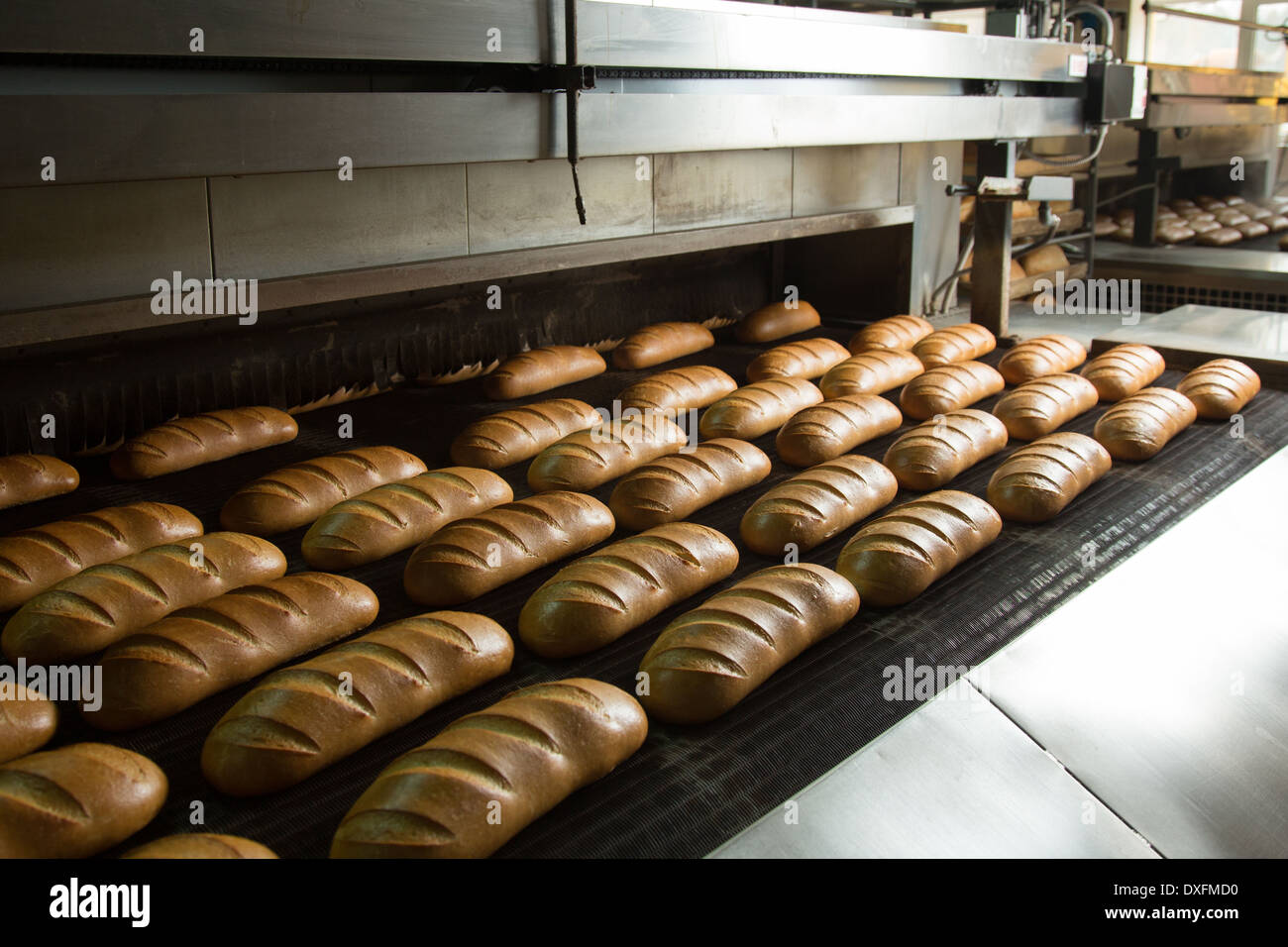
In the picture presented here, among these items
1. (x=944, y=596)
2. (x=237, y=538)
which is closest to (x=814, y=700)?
(x=944, y=596)

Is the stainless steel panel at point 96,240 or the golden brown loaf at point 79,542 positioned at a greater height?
the stainless steel panel at point 96,240

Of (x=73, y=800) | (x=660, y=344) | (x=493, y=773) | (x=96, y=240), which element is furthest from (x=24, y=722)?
(x=660, y=344)

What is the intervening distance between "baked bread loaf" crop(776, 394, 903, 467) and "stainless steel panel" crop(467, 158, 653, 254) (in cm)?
94

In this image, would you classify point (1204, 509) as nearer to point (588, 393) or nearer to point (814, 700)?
point (814, 700)

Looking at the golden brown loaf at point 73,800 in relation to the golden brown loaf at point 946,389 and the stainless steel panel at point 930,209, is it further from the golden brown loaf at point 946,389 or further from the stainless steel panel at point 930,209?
the stainless steel panel at point 930,209

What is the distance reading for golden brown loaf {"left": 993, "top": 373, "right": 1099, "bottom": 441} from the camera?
11.5 ft

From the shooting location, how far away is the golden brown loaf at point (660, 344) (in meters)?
4.09

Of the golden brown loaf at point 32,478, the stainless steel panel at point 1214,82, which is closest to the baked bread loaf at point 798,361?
the golden brown loaf at point 32,478

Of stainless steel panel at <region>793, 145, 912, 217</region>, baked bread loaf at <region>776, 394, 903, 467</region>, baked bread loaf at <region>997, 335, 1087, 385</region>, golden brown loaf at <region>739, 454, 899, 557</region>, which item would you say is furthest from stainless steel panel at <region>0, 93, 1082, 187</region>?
baked bread loaf at <region>997, 335, 1087, 385</region>

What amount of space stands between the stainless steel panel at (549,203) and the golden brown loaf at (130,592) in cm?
120

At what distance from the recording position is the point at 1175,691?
7.23 feet

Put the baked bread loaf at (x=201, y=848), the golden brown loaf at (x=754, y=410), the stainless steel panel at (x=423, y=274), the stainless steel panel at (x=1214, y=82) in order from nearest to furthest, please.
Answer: the baked bread loaf at (x=201, y=848)
the stainless steel panel at (x=423, y=274)
the golden brown loaf at (x=754, y=410)
the stainless steel panel at (x=1214, y=82)

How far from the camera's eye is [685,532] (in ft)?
8.11

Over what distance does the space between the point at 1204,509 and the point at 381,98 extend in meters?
2.36
